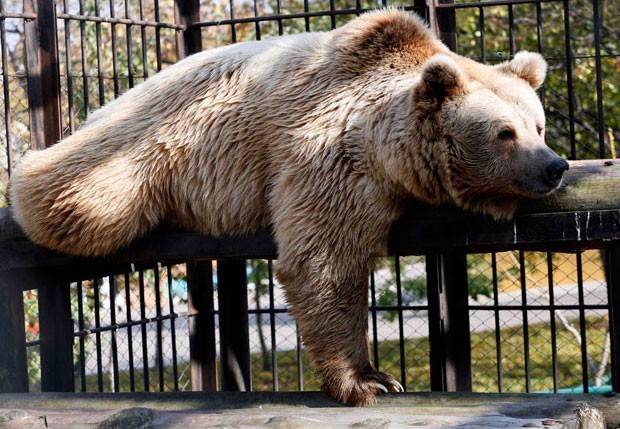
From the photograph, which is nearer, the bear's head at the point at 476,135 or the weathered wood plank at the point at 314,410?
the weathered wood plank at the point at 314,410

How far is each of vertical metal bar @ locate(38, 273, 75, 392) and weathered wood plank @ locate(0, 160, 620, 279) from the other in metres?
0.44

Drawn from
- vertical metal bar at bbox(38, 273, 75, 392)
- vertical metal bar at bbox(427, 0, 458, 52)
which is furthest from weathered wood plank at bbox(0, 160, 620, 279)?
vertical metal bar at bbox(427, 0, 458, 52)

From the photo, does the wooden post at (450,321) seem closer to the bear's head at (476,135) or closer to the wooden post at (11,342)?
the bear's head at (476,135)

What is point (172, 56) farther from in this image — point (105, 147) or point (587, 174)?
point (587, 174)

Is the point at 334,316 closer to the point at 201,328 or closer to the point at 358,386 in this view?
the point at 358,386

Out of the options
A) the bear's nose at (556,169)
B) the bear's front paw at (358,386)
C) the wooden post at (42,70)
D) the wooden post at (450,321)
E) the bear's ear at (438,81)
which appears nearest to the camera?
the bear's nose at (556,169)

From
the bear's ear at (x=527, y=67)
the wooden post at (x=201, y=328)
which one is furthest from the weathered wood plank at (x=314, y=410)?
the wooden post at (x=201, y=328)

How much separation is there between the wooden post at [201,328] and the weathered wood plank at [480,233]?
1752 millimetres

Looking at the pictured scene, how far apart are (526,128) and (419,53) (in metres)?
0.69

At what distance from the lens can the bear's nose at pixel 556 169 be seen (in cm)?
359

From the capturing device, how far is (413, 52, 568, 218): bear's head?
12.6ft

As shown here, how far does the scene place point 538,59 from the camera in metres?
4.29

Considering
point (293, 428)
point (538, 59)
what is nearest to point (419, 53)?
point (538, 59)

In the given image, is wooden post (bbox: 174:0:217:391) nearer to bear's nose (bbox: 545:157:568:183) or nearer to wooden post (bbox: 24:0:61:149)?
wooden post (bbox: 24:0:61:149)
